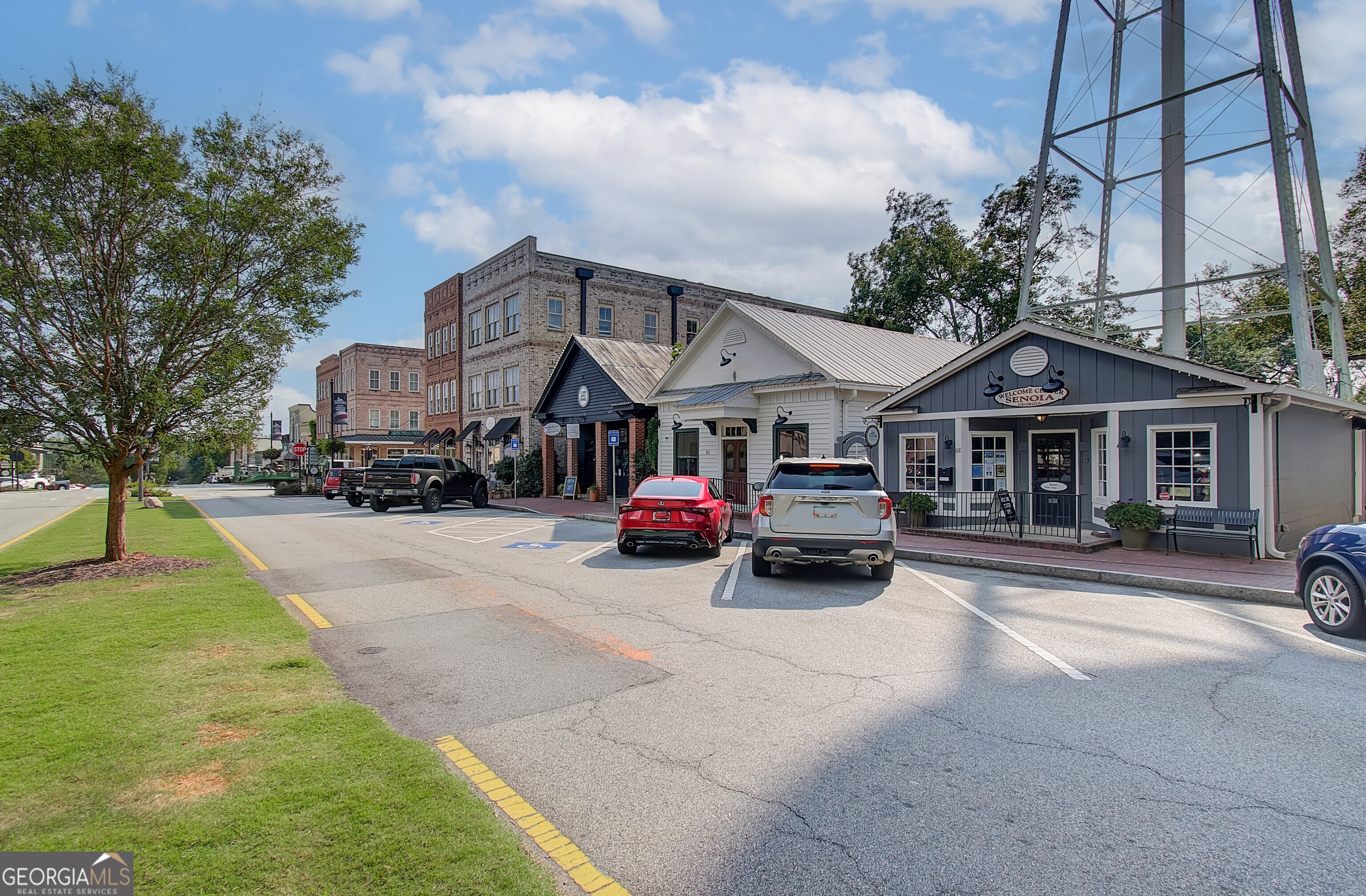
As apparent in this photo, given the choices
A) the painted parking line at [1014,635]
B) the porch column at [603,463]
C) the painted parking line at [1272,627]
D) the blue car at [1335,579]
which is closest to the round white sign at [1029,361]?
the painted parking line at [1272,627]

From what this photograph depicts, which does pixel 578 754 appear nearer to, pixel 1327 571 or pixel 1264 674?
pixel 1264 674

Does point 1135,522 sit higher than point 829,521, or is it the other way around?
point 829,521

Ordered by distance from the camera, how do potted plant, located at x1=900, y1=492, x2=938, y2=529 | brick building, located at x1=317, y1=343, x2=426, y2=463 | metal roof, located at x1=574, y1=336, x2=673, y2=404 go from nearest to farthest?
potted plant, located at x1=900, y1=492, x2=938, y2=529, metal roof, located at x1=574, y1=336, x2=673, y2=404, brick building, located at x1=317, y1=343, x2=426, y2=463

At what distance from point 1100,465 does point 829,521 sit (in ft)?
28.5

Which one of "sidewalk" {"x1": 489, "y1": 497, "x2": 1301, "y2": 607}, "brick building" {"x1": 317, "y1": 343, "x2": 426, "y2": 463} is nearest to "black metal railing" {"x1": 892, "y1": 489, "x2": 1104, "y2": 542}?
"sidewalk" {"x1": 489, "y1": 497, "x2": 1301, "y2": 607}

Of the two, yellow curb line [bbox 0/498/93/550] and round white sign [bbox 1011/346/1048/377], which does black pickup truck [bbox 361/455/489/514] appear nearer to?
yellow curb line [bbox 0/498/93/550]

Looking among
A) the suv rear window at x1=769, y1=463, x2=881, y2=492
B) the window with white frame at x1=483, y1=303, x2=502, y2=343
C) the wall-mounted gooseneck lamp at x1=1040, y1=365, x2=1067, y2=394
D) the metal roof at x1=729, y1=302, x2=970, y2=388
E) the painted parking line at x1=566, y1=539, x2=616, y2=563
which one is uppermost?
the window with white frame at x1=483, y1=303, x2=502, y2=343

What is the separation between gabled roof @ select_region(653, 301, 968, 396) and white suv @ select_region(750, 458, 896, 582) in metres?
9.33

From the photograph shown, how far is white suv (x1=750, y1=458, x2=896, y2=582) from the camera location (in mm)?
10094

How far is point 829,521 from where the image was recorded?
33.5ft

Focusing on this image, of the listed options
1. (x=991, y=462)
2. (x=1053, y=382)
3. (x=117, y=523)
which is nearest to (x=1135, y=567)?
(x=1053, y=382)

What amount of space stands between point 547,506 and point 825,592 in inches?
722

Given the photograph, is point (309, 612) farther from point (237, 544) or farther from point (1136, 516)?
point (1136, 516)

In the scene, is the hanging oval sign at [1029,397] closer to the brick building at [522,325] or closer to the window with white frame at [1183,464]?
the window with white frame at [1183,464]
